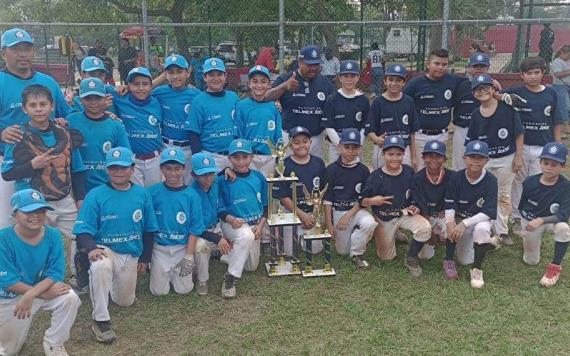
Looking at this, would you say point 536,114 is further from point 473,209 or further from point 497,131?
point 473,209

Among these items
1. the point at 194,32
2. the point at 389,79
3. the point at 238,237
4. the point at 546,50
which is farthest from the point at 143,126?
the point at 194,32

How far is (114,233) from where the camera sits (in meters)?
4.08

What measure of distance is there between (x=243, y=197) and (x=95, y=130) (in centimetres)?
143

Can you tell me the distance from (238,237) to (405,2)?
11985 millimetres

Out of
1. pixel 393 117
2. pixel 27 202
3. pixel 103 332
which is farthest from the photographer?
pixel 393 117

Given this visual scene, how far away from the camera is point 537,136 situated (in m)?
5.43

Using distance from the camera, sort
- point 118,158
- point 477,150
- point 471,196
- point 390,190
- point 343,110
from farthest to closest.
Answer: point 343,110, point 390,190, point 471,196, point 477,150, point 118,158

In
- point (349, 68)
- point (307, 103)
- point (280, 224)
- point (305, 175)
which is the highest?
point (349, 68)

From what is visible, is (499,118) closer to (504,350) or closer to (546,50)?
(504,350)

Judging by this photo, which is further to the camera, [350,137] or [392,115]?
[392,115]

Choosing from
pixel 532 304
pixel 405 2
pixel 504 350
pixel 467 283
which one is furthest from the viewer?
pixel 405 2

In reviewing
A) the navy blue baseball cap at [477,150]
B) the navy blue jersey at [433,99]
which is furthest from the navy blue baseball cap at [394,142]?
the navy blue jersey at [433,99]

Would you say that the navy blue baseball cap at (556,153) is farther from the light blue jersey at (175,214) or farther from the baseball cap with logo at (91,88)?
the baseball cap with logo at (91,88)

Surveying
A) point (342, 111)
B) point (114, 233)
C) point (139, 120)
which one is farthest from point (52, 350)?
point (342, 111)
